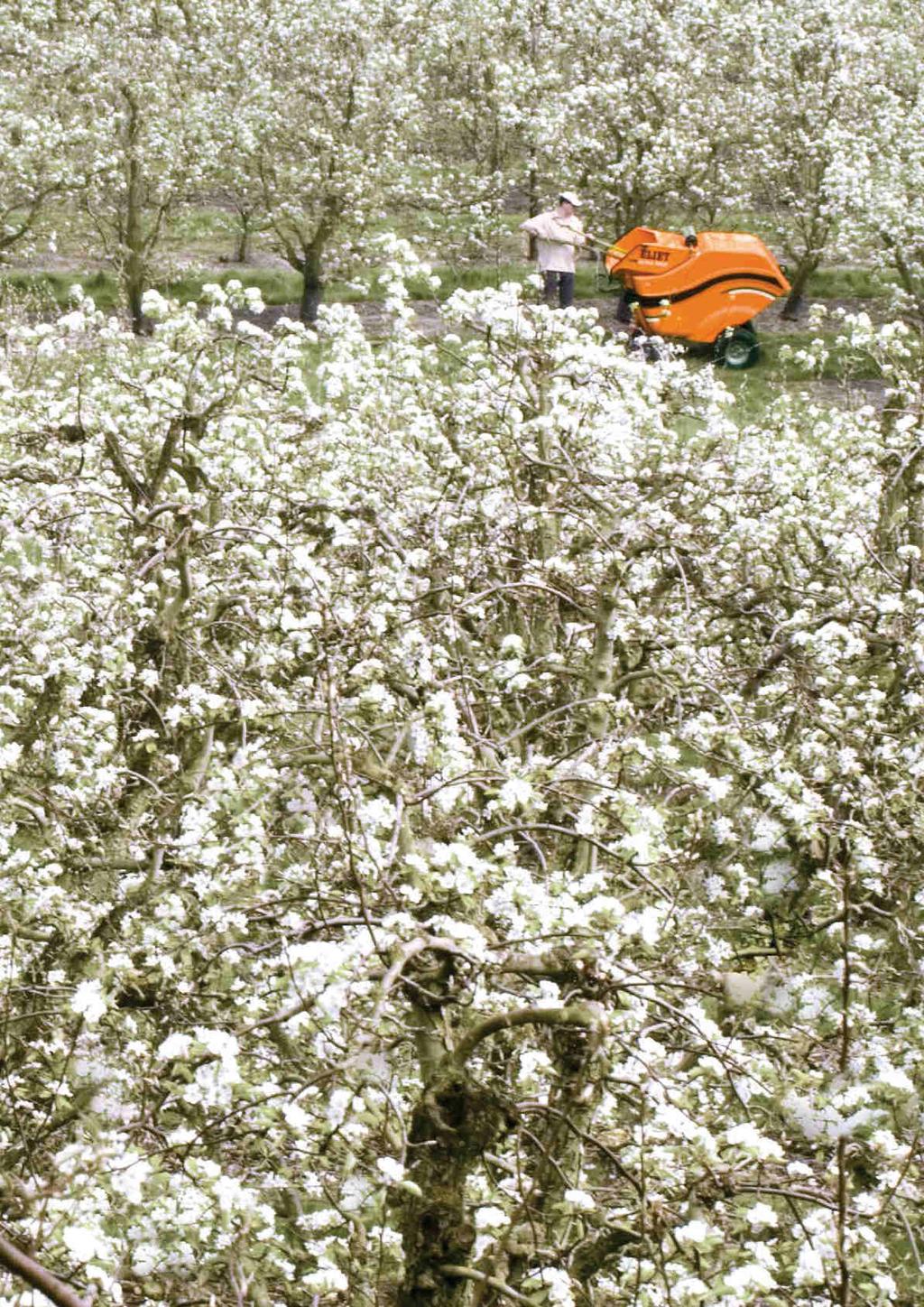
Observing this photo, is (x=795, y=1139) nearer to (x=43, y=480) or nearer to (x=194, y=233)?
(x=43, y=480)

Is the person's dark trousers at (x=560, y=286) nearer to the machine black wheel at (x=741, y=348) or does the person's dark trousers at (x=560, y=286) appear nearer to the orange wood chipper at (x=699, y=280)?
the orange wood chipper at (x=699, y=280)

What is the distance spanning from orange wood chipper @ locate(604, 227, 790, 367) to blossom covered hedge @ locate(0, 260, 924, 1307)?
11.4 meters

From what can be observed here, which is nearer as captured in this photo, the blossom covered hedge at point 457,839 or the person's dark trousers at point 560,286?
the blossom covered hedge at point 457,839

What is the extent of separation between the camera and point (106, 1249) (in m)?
4.32

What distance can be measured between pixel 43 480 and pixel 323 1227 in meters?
6.38

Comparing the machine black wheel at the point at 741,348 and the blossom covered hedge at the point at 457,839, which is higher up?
the machine black wheel at the point at 741,348

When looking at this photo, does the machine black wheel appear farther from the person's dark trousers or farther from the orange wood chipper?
the person's dark trousers

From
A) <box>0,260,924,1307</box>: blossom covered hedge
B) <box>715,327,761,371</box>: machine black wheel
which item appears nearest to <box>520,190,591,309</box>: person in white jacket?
<box>715,327,761,371</box>: machine black wheel

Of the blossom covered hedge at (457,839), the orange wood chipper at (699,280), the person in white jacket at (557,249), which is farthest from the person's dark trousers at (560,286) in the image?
the blossom covered hedge at (457,839)

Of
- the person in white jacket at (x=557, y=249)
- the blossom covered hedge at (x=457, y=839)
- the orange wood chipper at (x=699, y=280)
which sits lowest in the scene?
the blossom covered hedge at (x=457, y=839)

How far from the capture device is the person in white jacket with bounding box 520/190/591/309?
22812 millimetres

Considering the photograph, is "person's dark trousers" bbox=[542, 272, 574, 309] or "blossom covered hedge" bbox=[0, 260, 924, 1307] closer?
"blossom covered hedge" bbox=[0, 260, 924, 1307]

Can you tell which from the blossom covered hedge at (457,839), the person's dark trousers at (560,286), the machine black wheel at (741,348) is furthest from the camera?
the machine black wheel at (741,348)

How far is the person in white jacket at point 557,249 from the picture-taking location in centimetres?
2281
